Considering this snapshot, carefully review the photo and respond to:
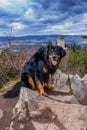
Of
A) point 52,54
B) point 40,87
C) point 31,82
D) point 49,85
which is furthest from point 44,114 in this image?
point 52,54

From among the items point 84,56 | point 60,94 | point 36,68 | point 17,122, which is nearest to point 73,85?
point 60,94

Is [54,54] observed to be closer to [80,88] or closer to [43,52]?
[43,52]

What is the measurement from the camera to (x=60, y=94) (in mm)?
10414

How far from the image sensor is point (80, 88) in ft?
34.5

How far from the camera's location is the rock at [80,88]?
1039 cm

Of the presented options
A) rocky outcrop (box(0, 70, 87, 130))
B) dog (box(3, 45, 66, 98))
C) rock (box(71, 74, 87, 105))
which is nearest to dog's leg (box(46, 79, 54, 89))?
dog (box(3, 45, 66, 98))

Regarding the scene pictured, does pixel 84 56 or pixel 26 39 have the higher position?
pixel 26 39

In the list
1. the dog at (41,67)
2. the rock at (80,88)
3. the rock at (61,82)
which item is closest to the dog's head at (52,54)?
the dog at (41,67)

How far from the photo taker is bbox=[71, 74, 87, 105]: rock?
10.4 metres

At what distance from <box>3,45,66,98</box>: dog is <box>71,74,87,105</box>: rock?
950mm

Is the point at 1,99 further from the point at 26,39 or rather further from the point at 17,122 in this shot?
the point at 26,39

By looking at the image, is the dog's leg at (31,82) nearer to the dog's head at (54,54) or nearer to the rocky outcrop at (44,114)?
the rocky outcrop at (44,114)

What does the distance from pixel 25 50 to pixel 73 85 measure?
4.94 m

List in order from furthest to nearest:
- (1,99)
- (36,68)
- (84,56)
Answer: (84,56), (1,99), (36,68)
